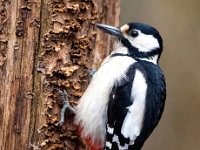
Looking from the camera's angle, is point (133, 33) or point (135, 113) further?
point (133, 33)

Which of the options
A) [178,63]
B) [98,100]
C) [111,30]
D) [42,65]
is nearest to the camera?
[42,65]

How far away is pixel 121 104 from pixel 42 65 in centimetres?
54

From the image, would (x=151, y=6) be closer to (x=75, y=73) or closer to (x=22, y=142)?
(x=75, y=73)

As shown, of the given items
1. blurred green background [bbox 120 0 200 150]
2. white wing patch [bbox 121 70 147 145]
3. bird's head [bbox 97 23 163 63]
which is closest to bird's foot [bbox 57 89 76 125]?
white wing patch [bbox 121 70 147 145]

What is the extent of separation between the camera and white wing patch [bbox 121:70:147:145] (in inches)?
168

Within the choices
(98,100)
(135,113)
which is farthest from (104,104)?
(135,113)

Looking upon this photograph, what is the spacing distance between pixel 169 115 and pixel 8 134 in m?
2.64

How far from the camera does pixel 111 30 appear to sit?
15.0 ft

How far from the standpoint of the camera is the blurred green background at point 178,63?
6402mm

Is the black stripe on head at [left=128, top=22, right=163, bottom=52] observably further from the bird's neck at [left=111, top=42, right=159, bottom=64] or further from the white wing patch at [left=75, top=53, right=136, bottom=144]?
the white wing patch at [left=75, top=53, right=136, bottom=144]

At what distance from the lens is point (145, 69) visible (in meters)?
4.42

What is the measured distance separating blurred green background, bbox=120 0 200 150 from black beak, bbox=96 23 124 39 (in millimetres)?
1776

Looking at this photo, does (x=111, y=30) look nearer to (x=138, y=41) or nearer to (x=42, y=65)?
(x=138, y=41)

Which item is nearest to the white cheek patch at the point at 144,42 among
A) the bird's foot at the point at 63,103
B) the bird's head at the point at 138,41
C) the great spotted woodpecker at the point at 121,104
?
the bird's head at the point at 138,41
